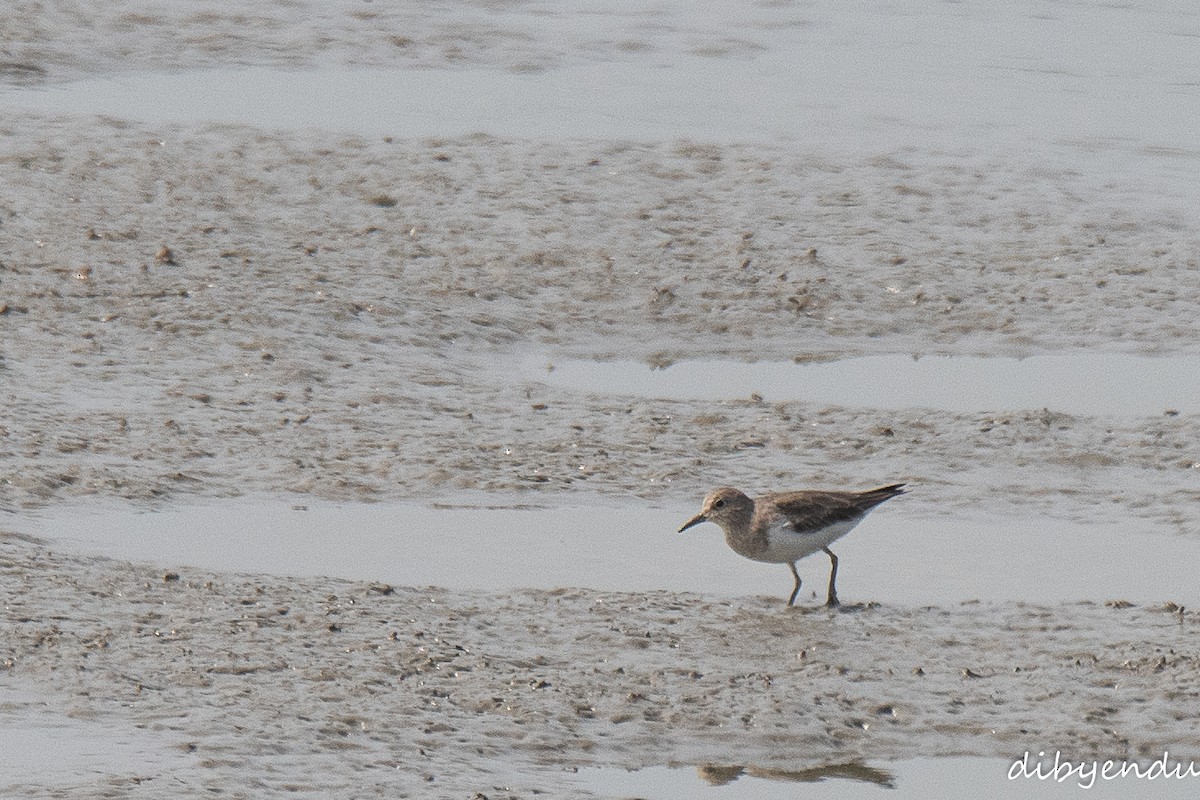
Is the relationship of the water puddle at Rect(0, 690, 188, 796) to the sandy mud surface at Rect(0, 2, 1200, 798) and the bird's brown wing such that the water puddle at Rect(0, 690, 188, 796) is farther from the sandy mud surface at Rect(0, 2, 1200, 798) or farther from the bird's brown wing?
the bird's brown wing

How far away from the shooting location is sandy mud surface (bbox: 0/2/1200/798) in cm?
625

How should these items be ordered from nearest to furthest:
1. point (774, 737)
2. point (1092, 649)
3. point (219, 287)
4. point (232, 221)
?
point (774, 737)
point (1092, 649)
point (219, 287)
point (232, 221)

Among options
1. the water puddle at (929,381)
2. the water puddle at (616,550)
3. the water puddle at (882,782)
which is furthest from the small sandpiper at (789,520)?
the water puddle at (929,381)

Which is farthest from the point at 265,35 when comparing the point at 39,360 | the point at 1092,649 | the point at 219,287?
the point at 1092,649

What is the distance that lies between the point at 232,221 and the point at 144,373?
196cm

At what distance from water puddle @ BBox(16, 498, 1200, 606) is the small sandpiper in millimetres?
202

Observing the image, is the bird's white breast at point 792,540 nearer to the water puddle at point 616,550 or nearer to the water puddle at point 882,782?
the water puddle at point 616,550

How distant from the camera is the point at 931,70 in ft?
49.5

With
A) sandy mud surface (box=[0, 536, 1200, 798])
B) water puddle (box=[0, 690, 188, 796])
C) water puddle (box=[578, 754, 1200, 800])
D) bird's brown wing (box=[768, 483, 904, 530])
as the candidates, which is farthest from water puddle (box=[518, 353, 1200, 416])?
water puddle (box=[0, 690, 188, 796])

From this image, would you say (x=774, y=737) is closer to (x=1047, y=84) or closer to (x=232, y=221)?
(x=232, y=221)

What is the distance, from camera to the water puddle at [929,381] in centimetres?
914

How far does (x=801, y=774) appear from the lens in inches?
238

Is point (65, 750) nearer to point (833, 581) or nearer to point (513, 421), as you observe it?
point (833, 581)

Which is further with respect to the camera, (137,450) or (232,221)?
(232,221)
